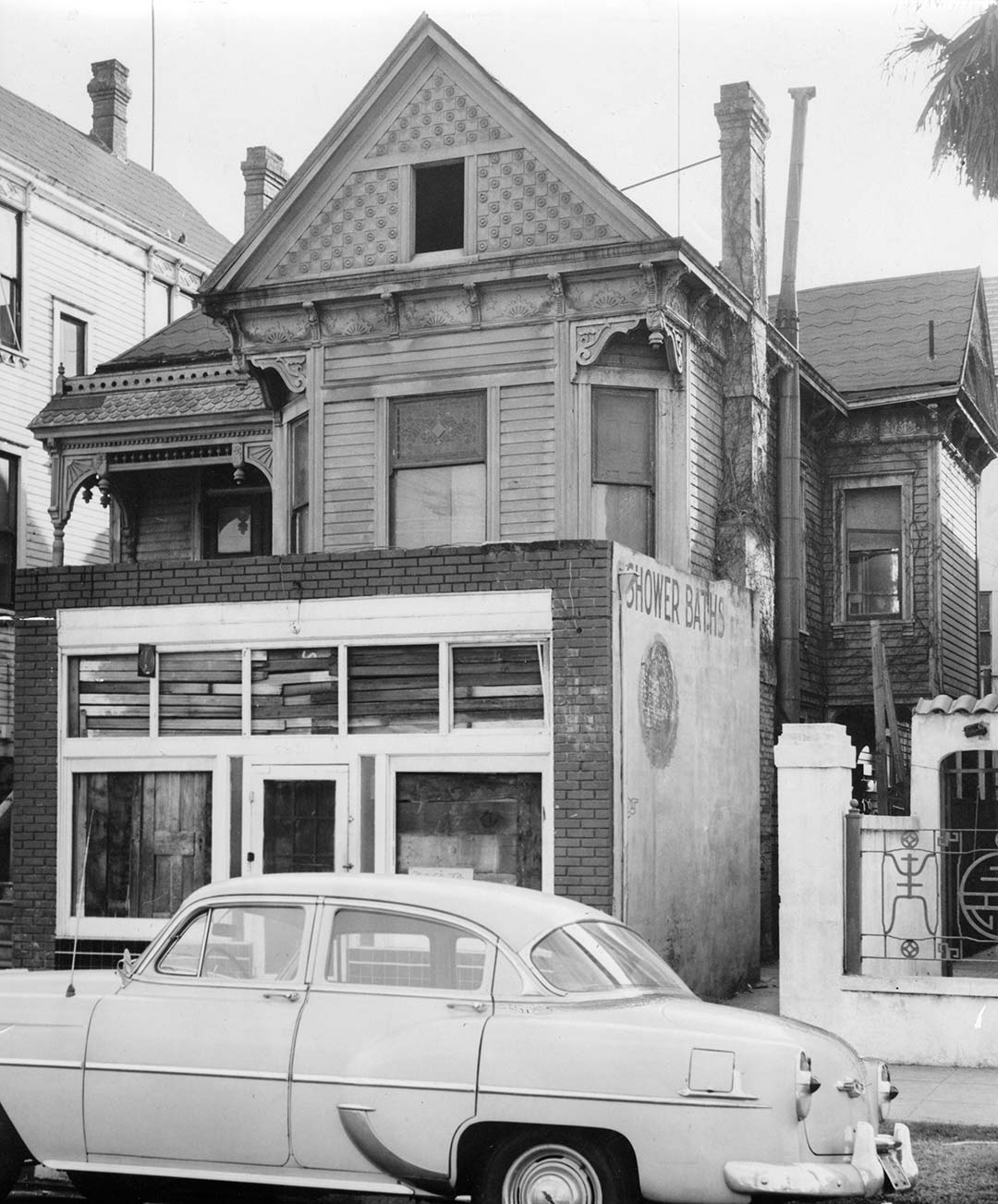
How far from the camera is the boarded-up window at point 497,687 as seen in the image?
534 inches

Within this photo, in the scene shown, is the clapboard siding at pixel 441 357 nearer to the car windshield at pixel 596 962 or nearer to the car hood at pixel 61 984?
the car windshield at pixel 596 962

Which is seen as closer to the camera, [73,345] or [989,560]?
[73,345]

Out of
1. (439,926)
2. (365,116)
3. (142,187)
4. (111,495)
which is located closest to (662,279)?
(365,116)

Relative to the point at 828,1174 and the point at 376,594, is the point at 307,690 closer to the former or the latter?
the point at 376,594

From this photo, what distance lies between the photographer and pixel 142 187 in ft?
92.7

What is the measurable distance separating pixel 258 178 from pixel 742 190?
364 inches

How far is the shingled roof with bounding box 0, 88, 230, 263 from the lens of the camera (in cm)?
2439

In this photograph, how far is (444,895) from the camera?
7.39m

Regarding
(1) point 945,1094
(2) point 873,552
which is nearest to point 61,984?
(1) point 945,1094

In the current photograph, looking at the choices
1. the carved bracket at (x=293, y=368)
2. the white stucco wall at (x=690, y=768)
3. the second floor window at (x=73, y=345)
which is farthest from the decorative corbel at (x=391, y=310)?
the second floor window at (x=73, y=345)

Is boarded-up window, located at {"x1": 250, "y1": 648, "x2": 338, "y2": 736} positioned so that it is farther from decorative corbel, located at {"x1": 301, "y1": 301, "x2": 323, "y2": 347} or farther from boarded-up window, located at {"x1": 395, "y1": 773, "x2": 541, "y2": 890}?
decorative corbel, located at {"x1": 301, "y1": 301, "x2": 323, "y2": 347}

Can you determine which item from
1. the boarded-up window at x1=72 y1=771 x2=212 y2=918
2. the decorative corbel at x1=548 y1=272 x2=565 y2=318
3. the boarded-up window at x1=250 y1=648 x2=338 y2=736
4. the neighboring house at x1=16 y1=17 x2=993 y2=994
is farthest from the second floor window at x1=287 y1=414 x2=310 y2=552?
the boarded-up window at x1=72 y1=771 x2=212 y2=918

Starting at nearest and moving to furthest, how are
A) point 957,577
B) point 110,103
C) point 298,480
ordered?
1. point 298,480
2. point 957,577
3. point 110,103

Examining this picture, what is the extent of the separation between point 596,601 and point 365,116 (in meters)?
6.56
